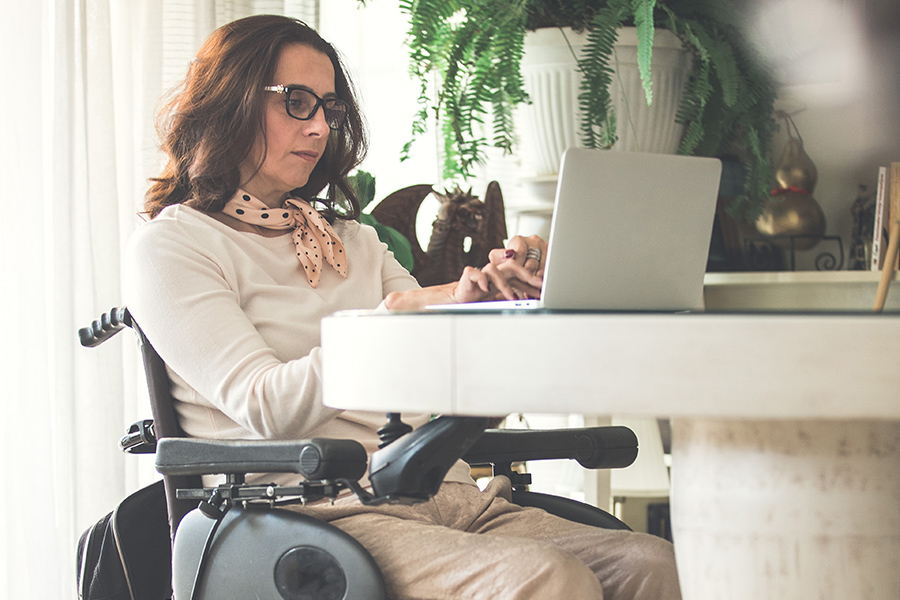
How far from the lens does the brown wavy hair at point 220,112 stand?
47.0 inches

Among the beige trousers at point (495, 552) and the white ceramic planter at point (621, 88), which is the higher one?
the white ceramic planter at point (621, 88)

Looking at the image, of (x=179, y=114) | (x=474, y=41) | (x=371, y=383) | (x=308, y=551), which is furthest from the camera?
(x=474, y=41)

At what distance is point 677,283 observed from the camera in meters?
0.86

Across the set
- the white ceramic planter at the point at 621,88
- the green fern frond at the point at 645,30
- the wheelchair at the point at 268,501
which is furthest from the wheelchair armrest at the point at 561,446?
the white ceramic planter at the point at 621,88

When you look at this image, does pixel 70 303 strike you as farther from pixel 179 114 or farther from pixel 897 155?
pixel 897 155

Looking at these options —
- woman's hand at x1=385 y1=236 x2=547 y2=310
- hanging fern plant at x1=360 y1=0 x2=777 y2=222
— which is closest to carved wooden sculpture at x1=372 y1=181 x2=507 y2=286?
hanging fern plant at x1=360 y1=0 x2=777 y2=222

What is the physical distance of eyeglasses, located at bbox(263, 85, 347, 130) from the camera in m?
1.20

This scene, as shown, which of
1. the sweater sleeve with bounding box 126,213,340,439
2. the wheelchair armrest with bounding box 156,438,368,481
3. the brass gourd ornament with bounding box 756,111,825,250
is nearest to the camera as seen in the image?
the wheelchair armrest with bounding box 156,438,368,481

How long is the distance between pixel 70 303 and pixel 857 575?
127 centimetres

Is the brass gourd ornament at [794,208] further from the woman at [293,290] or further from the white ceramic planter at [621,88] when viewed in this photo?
the woman at [293,290]

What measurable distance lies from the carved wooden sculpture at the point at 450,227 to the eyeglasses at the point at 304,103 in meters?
0.61

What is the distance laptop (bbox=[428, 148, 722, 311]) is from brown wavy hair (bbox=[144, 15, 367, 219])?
0.54 m

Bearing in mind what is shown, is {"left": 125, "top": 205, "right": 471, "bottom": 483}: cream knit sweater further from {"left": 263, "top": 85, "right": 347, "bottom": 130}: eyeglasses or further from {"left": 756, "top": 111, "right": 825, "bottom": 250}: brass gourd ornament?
{"left": 756, "top": 111, "right": 825, "bottom": 250}: brass gourd ornament

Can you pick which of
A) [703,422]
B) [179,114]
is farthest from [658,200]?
[179,114]
